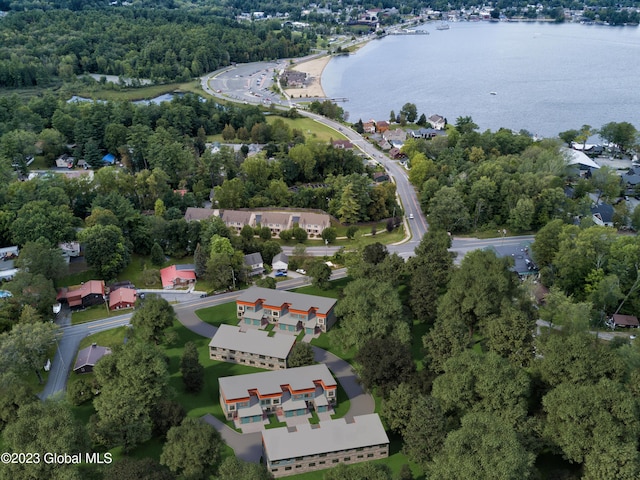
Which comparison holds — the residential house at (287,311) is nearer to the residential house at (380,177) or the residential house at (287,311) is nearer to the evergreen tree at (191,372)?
the evergreen tree at (191,372)

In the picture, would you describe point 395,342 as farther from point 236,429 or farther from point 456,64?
point 456,64

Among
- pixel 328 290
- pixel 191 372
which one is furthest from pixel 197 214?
pixel 191 372

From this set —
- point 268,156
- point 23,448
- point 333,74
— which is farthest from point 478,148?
point 333,74

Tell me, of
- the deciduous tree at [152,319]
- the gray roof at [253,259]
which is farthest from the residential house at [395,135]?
the deciduous tree at [152,319]

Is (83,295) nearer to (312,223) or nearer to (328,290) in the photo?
(328,290)

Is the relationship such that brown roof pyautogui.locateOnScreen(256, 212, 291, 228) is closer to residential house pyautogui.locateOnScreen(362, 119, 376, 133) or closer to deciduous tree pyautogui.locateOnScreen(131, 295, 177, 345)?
deciduous tree pyautogui.locateOnScreen(131, 295, 177, 345)

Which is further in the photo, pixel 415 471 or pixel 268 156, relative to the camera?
pixel 268 156

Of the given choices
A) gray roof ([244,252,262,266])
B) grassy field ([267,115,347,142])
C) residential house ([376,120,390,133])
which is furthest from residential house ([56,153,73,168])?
residential house ([376,120,390,133])
